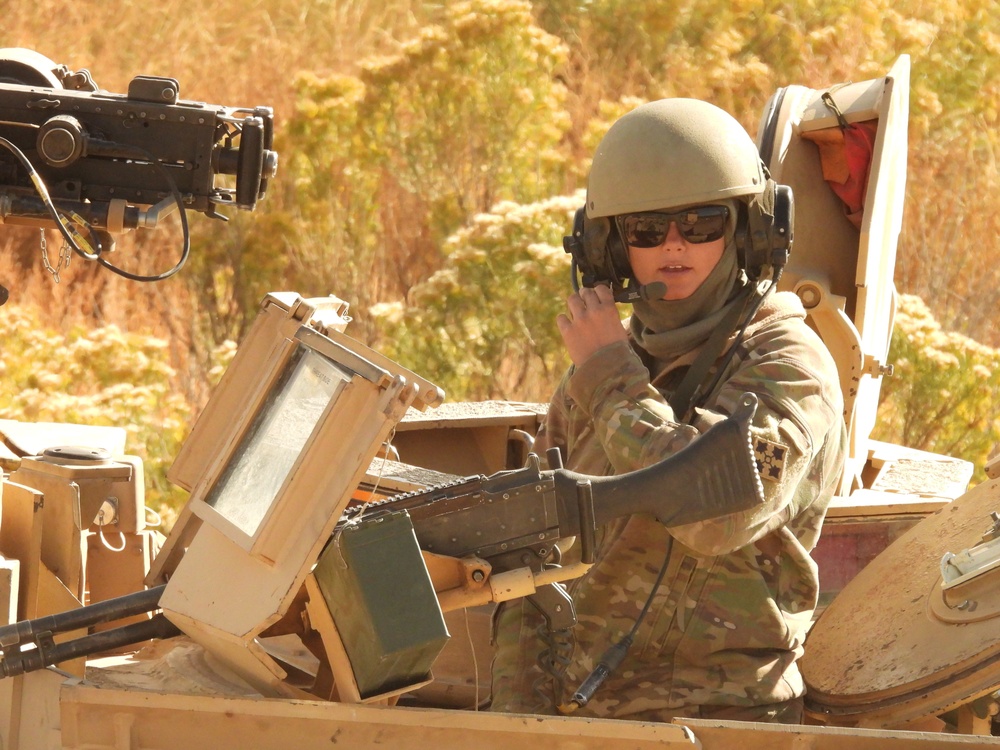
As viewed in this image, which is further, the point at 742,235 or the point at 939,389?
the point at 939,389

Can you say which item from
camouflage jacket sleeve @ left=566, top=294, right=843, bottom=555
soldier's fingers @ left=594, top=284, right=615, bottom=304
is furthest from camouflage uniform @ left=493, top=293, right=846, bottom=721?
soldier's fingers @ left=594, top=284, right=615, bottom=304

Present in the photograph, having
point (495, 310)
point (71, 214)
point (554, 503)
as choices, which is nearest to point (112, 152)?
point (71, 214)

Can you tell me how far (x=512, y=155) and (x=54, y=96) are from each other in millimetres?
7186

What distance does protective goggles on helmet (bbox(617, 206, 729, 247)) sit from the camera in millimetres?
2869

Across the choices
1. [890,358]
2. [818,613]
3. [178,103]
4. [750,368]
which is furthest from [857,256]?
[890,358]

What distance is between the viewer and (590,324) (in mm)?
2797

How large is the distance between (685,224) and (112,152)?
4.23 feet

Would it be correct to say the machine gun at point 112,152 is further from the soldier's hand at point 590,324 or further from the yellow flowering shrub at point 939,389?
the yellow flowering shrub at point 939,389

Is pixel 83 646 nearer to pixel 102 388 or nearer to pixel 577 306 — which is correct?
pixel 577 306

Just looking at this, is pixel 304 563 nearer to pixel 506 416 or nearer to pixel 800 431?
pixel 800 431

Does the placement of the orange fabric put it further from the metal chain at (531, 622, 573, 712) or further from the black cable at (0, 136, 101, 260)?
the black cable at (0, 136, 101, 260)

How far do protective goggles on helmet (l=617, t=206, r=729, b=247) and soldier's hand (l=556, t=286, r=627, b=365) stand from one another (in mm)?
162

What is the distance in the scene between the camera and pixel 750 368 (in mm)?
2695

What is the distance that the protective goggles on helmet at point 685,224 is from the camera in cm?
287
